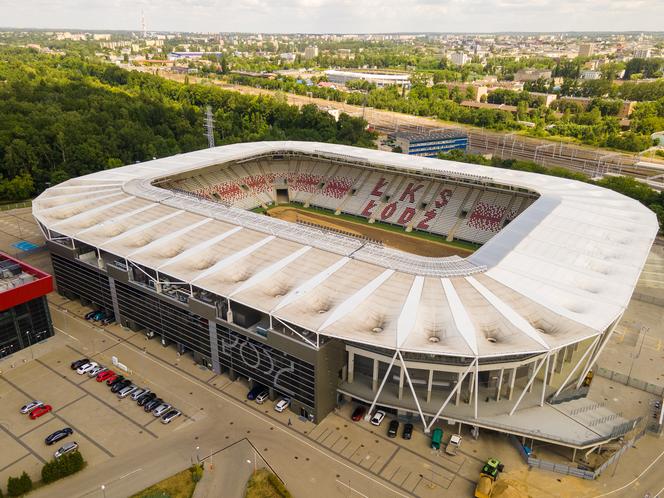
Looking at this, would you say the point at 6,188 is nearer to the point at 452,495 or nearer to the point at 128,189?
the point at 128,189

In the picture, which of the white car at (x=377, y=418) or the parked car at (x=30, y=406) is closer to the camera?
the white car at (x=377, y=418)

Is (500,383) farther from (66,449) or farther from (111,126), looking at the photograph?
(111,126)

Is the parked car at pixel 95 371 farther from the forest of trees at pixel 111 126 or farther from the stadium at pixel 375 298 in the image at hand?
the forest of trees at pixel 111 126

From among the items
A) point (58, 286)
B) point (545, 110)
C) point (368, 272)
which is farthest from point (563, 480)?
point (545, 110)

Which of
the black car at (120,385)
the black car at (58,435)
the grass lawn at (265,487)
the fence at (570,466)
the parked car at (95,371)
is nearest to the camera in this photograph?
the grass lawn at (265,487)

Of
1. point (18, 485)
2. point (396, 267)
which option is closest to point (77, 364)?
point (18, 485)

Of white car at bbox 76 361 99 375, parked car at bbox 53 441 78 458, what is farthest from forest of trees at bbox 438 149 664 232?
parked car at bbox 53 441 78 458

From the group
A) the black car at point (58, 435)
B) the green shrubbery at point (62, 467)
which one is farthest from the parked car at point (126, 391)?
the green shrubbery at point (62, 467)
